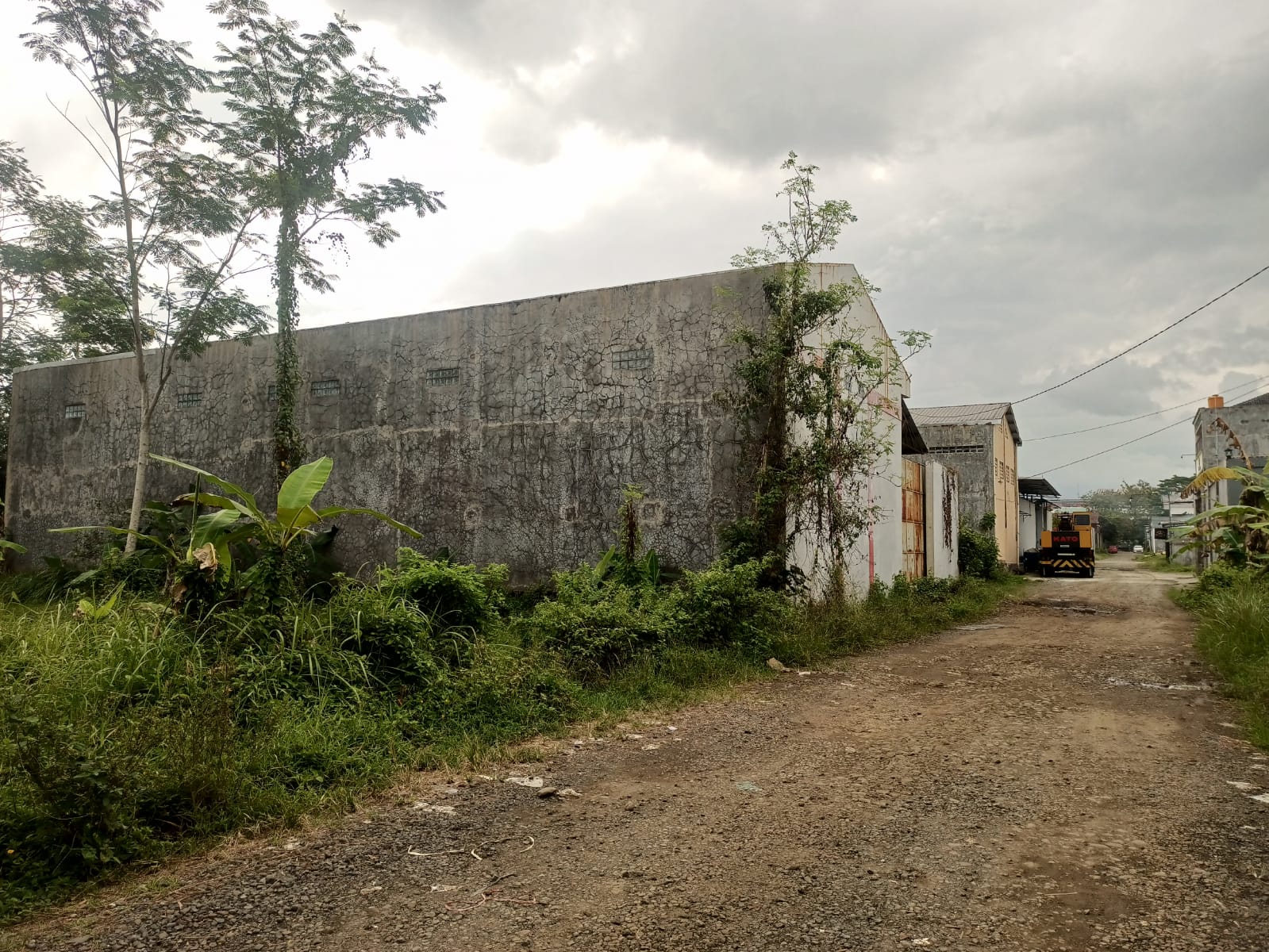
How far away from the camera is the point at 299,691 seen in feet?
16.1

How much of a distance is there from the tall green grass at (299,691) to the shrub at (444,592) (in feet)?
0.06

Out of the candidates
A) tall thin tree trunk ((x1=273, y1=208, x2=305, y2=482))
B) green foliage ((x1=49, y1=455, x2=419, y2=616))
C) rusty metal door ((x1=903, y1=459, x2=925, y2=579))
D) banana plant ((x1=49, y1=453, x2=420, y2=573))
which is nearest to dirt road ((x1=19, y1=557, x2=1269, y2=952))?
green foliage ((x1=49, y1=455, x2=419, y2=616))

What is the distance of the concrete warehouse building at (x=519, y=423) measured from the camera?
31.1 feet

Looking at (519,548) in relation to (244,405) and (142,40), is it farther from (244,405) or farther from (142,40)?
(142,40)

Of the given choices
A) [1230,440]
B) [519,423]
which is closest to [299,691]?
[519,423]

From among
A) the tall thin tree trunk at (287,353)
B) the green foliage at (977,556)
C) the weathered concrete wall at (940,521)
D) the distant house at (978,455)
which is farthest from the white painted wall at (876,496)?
the distant house at (978,455)

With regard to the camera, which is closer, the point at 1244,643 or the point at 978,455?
the point at 1244,643

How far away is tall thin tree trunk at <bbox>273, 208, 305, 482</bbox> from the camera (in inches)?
437

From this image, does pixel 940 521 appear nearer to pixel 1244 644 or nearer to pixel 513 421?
pixel 1244 644

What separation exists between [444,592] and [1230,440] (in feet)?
85.8

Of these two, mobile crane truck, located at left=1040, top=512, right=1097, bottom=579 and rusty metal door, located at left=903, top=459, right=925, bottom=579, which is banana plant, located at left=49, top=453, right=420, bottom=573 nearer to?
rusty metal door, located at left=903, top=459, right=925, bottom=579

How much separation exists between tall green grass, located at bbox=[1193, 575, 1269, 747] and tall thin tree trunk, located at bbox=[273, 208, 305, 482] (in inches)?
421

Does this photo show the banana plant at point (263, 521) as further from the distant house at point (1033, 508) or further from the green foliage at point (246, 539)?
the distant house at point (1033, 508)

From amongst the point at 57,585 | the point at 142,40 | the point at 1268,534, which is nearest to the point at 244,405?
Answer: the point at 57,585
